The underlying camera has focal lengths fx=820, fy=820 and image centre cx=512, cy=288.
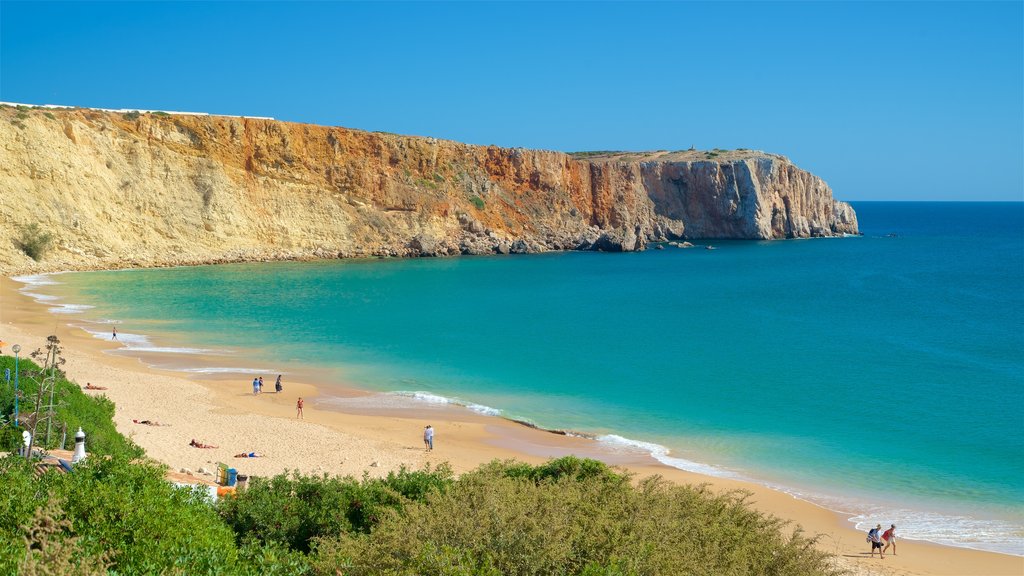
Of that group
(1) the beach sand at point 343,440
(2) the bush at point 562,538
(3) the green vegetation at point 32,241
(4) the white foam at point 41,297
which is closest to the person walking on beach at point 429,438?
(1) the beach sand at point 343,440

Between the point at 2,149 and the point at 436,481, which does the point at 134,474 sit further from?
the point at 2,149

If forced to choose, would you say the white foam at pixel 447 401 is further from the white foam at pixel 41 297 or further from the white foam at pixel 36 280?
the white foam at pixel 36 280

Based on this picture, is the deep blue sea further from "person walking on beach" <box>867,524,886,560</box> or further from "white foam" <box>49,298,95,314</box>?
"person walking on beach" <box>867,524,886,560</box>

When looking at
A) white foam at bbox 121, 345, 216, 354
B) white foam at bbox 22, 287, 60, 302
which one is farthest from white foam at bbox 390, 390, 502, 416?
white foam at bbox 22, 287, 60, 302

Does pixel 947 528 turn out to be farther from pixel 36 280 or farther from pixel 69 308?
pixel 36 280

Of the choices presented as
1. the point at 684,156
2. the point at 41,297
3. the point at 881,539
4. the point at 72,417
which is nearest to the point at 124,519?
the point at 72,417

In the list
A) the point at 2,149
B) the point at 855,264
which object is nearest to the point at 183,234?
the point at 2,149

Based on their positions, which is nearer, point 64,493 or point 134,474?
point 64,493
